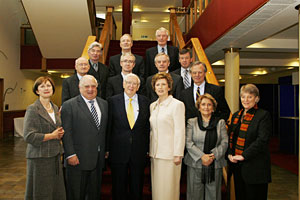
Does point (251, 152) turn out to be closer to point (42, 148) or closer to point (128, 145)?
point (128, 145)

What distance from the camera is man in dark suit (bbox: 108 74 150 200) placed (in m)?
2.83

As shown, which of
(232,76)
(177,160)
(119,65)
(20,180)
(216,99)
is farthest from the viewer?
(232,76)

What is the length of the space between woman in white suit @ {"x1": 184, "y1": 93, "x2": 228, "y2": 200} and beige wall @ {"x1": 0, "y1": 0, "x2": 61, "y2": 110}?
9601 mm

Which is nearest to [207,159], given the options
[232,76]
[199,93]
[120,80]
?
[199,93]

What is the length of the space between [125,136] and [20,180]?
11.1ft

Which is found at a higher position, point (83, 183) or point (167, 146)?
point (167, 146)

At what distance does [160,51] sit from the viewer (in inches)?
175

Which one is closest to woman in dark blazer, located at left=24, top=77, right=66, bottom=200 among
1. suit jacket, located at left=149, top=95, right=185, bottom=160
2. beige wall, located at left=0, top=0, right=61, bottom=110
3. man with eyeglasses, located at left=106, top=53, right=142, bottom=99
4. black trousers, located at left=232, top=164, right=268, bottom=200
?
man with eyeglasses, located at left=106, top=53, right=142, bottom=99

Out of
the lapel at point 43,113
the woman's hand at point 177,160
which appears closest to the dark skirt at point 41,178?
the lapel at point 43,113

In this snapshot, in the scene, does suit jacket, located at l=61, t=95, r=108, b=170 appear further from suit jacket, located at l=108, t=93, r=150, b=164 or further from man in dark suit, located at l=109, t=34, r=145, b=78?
man in dark suit, located at l=109, t=34, r=145, b=78

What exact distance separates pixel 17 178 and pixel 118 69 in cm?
312

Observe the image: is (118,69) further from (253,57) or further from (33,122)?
(253,57)

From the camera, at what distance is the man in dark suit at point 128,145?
9.27 feet

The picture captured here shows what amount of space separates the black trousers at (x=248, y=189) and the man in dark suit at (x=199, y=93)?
26.4 inches
